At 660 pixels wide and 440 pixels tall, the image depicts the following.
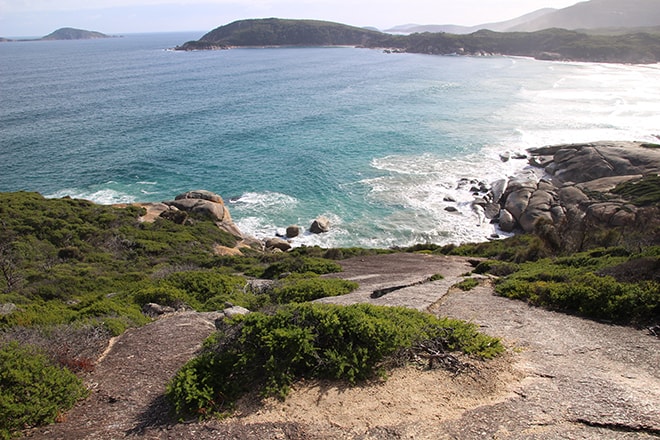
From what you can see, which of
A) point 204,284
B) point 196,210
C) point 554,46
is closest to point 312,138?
point 196,210

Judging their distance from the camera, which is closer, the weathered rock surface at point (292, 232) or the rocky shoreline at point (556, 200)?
the rocky shoreline at point (556, 200)

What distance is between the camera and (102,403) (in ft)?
27.1

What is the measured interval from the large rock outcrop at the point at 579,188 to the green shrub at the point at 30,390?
30.2 metres

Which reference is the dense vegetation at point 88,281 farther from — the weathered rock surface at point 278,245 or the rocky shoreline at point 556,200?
the weathered rock surface at point 278,245

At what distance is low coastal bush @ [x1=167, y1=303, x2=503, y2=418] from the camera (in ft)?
25.8

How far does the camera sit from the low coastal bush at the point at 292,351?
25.8 feet

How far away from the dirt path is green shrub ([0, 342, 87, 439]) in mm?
304

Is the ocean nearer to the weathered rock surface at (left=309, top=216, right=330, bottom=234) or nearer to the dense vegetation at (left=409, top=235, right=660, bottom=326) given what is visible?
the weathered rock surface at (left=309, top=216, right=330, bottom=234)

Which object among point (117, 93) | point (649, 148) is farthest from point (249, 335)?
point (117, 93)

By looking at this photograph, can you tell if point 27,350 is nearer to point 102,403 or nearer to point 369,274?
point 102,403

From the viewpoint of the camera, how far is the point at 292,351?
8.38 m

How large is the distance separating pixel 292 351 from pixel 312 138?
54.1 meters

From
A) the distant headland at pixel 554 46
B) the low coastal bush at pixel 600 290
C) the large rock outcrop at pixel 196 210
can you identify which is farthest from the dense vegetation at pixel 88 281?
the distant headland at pixel 554 46

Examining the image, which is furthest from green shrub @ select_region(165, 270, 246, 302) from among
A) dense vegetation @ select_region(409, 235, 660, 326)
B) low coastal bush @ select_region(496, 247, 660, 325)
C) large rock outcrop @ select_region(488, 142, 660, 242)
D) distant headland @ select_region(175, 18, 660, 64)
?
distant headland @ select_region(175, 18, 660, 64)
